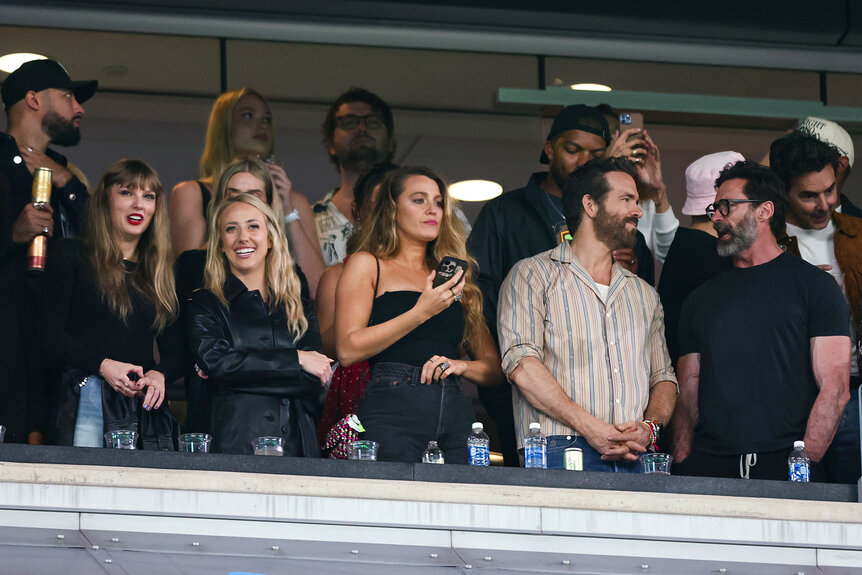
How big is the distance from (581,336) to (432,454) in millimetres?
859

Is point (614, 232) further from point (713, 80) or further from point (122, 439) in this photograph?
→ point (713, 80)

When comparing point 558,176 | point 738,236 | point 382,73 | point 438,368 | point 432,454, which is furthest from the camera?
point 382,73

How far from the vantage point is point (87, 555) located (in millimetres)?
5039

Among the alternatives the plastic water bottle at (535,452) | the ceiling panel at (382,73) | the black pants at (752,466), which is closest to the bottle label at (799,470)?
the black pants at (752,466)

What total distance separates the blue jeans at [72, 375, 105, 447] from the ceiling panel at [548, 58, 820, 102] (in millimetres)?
4266

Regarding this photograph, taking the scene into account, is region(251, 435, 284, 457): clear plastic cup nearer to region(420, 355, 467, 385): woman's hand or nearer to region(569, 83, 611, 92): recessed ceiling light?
region(420, 355, 467, 385): woman's hand

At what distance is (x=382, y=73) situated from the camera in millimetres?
8859

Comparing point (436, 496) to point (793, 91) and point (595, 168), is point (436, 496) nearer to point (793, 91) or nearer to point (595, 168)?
point (595, 168)

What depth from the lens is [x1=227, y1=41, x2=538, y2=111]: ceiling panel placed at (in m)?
8.75

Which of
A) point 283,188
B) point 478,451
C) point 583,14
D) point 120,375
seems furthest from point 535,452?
point 583,14

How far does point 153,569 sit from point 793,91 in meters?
5.44

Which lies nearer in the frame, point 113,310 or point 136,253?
point 113,310

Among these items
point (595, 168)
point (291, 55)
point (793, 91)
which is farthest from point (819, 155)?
point (291, 55)

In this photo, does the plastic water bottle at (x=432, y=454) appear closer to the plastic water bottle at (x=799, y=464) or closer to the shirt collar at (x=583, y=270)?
the shirt collar at (x=583, y=270)
